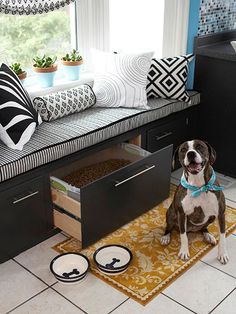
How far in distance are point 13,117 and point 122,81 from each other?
78 cm

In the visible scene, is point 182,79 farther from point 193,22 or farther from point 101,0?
point 101,0

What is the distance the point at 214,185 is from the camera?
2127 millimetres

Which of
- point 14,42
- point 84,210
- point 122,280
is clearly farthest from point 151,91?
point 122,280

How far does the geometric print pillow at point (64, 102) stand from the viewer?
251cm

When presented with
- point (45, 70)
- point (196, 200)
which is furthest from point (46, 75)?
point (196, 200)

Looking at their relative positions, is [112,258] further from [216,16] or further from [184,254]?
[216,16]

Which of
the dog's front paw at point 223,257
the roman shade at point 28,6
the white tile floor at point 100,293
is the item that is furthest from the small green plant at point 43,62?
the dog's front paw at point 223,257

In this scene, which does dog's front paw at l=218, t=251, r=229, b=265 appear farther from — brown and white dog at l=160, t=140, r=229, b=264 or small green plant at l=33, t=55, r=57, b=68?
small green plant at l=33, t=55, r=57, b=68

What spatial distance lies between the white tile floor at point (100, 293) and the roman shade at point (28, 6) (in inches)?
49.5

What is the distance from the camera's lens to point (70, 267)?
2.13m

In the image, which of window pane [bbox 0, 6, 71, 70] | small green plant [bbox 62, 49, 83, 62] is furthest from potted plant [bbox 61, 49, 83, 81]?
window pane [bbox 0, 6, 71, 70]

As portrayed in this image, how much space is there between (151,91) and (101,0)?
67 cm

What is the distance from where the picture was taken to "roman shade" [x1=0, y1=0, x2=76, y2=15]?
233 cm

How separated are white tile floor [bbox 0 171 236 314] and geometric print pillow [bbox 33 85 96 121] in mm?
790
